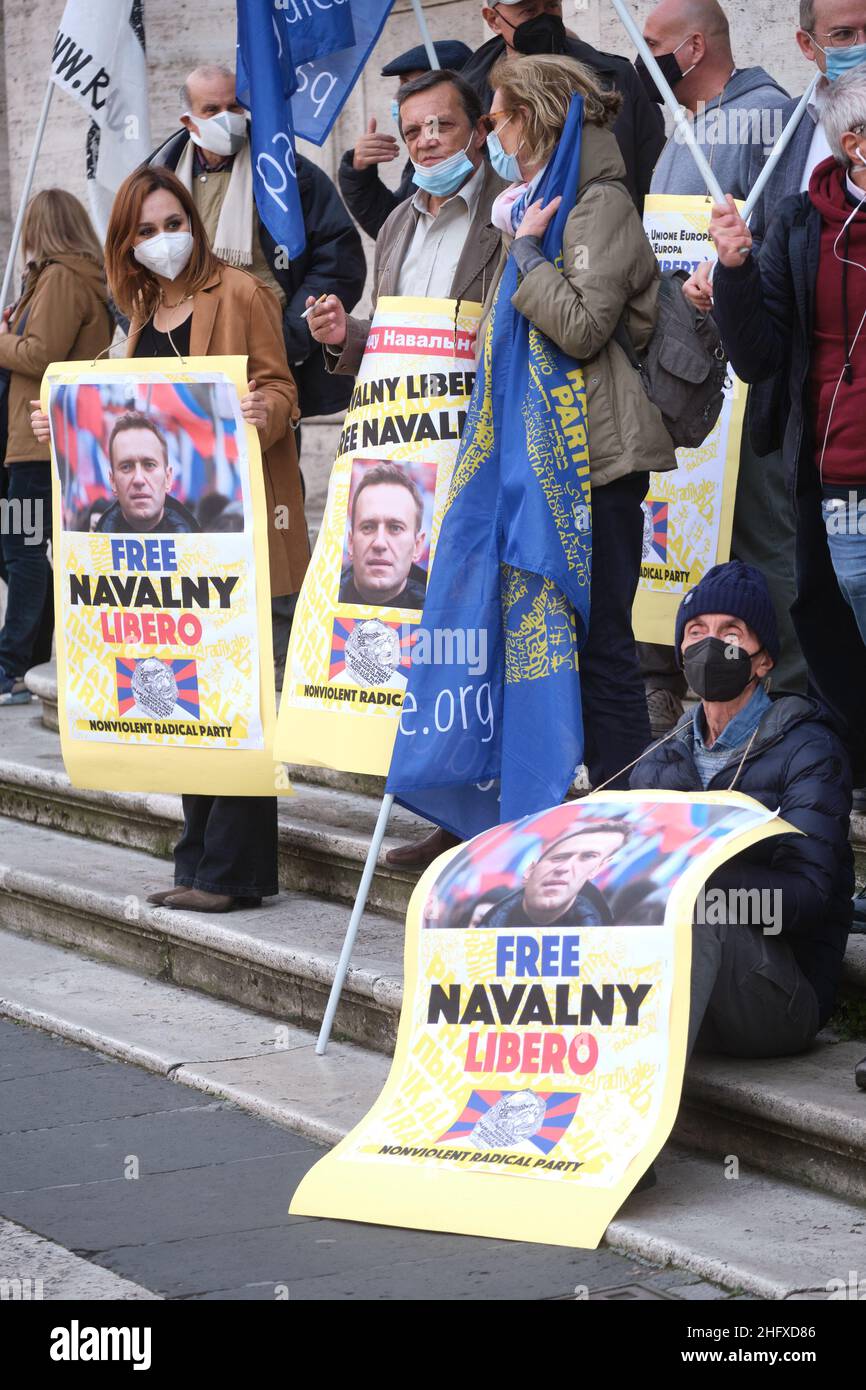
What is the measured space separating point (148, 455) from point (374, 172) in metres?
1.25

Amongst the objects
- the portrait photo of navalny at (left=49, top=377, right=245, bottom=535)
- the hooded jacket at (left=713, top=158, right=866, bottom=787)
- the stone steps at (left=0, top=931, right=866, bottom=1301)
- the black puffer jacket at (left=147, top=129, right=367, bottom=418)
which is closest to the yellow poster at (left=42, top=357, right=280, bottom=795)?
the portrait photo of navalny at (left=49, top=377, right=245, bottom=535)

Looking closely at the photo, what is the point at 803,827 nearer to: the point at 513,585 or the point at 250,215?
the point at 513,585

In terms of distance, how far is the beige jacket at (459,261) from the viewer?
548cm

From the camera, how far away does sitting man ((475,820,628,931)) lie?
4344 mm

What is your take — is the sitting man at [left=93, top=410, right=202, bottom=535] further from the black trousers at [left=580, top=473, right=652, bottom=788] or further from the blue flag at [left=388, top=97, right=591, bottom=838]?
the black trousers at [left=580, top=473, right=652, bottom=788]

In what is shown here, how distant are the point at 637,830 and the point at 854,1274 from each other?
1053mm

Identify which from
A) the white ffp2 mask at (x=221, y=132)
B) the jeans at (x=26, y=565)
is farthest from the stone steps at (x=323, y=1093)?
the white ffp2 mask at (x=221, y=132)

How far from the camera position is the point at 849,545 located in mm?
4688

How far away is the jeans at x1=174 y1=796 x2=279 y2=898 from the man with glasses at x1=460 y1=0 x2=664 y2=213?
6.92 ft

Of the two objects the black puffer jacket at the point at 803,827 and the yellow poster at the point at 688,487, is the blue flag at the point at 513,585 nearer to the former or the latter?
the black puffer jacket at the point at 803,827

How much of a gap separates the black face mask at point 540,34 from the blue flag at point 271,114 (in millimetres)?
645

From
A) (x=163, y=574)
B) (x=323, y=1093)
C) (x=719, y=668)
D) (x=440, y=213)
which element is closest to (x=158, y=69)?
(x=163, y=574)

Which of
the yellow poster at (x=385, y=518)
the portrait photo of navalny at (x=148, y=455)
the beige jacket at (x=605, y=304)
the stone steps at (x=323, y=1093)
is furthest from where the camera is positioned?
the portrait photo of navalny at (x=148, y=455)
